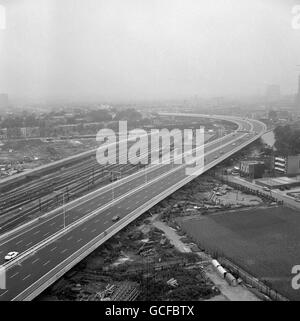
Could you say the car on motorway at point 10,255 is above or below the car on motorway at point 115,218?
below

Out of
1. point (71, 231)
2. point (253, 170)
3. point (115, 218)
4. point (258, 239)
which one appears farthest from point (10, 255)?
point (253, 170)

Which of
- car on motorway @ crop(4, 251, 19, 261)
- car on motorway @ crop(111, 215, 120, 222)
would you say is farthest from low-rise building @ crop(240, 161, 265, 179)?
car on motorway @ crop(4, 251, 19, 261)

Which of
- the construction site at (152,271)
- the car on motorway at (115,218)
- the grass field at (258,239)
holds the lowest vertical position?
the construction site at (152,271)

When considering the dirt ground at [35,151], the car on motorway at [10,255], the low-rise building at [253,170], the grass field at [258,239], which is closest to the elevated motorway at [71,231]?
the car on motorway at [10,255]

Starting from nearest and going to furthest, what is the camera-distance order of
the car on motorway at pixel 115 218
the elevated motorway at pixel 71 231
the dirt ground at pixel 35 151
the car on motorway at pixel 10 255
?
the elevated motorway at pixel 71 231
the car on motorway at pixel 10 255
the car on motorway at pixel 115 218
the dirt ground at pixel 35 151

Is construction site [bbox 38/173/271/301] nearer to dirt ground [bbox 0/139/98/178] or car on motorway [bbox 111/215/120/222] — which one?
car on motorway [bbox 111/215/120/222]

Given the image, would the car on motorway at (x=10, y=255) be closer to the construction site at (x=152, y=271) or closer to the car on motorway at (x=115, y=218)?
the construction site at (x=152, y=271)
